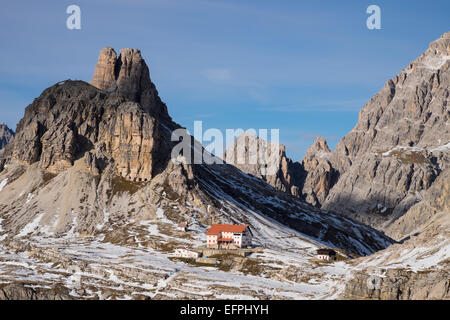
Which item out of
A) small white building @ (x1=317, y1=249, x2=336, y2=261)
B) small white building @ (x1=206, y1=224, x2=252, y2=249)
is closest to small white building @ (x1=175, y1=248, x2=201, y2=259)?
small white building @ (x1=206, y1=224, x2=252, y2=249)

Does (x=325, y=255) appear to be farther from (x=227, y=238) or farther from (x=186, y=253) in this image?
(x=186, y=253)

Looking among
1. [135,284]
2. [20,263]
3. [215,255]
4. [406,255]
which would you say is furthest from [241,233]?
[20,263]

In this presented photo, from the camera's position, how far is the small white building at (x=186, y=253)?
6910 inches

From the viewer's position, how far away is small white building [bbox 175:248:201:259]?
17551 cm

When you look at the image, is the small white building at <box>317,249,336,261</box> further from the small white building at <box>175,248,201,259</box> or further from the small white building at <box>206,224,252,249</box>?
the small white building at <box>175,248,201,259</box>

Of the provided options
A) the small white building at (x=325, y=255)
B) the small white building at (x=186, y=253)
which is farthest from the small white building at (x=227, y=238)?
the small white building at (x=325, y=255)

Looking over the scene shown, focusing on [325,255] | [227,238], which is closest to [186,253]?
[227,238]

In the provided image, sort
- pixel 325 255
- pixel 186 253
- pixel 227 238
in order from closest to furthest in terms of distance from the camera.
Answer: pixel 186 253 < pixel 325 255 < pixel 227 238

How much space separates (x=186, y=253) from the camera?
584ft

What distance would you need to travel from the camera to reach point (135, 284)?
149875mm

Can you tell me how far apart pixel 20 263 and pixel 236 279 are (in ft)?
243

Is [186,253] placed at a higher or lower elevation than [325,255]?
higher
